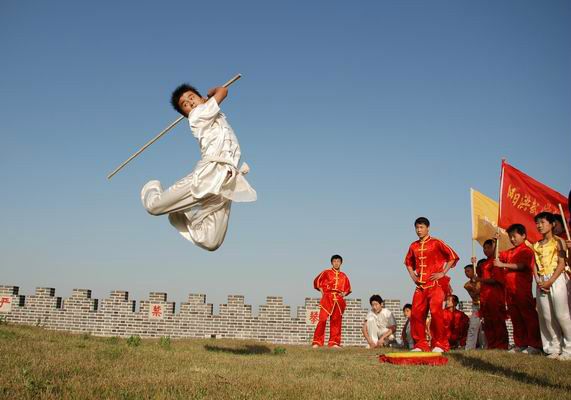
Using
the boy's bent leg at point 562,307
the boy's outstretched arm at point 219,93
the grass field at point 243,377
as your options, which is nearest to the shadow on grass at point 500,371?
the grass field at point 243,377

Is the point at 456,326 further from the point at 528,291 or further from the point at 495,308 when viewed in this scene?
the point at 528,291

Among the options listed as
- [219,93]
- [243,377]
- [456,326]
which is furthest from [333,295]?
Answer: [243,377]

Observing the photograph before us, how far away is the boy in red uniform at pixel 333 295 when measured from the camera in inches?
527

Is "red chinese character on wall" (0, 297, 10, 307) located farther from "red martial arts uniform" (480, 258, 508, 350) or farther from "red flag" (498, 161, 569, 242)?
"red flag" (498, 161, 569, 242)

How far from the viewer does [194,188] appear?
6336 mm

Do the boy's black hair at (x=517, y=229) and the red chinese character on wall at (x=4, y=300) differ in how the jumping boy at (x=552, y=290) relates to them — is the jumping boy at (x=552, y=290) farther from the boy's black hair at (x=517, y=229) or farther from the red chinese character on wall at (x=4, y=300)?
the red chinese character on wall at (x=4, y=300)

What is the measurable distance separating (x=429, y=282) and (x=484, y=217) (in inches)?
115

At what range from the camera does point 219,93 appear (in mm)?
6777

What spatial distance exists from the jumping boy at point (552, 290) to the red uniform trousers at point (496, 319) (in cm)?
222

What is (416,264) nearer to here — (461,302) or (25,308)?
(461,302)

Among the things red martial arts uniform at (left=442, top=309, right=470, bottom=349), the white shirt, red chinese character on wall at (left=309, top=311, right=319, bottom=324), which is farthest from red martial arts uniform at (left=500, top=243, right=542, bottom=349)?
red chinese character on wall at (left=309, top=311, right=319, bottom=324)

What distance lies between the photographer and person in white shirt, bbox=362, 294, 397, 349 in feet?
45.9

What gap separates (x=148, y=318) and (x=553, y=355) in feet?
50.1

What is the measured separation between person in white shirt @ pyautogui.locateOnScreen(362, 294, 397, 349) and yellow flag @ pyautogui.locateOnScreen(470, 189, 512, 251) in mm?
3568
